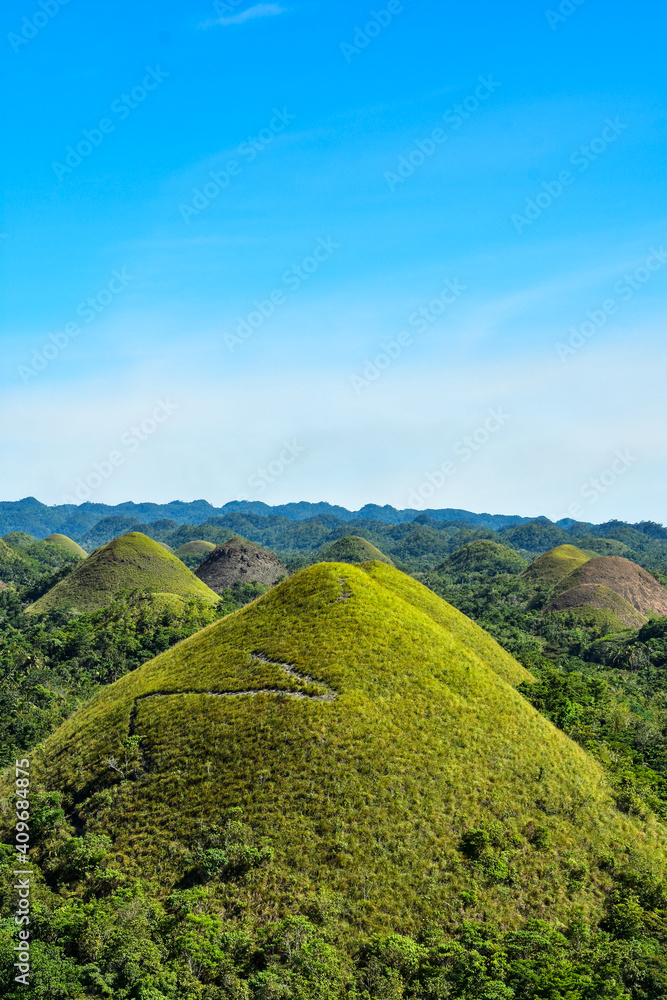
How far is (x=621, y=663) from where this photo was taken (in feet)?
279

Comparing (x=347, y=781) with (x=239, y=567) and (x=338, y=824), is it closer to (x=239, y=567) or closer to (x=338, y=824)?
(x=338, y=824)

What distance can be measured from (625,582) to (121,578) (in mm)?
96464

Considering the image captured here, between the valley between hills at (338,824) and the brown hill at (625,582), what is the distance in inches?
3018

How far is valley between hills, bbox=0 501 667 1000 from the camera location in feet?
68.5

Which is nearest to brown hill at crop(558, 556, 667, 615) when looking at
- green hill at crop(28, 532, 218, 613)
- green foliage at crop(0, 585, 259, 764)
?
green foliage at crop(0, 585, 259, 764)

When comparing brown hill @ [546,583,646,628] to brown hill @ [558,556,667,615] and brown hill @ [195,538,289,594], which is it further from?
brown hill @ [195,538,289,594]

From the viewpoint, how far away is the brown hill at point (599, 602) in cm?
11044

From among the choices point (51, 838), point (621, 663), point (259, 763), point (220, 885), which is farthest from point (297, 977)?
point (621, 663)

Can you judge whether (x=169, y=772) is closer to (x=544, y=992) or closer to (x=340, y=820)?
(x=340, y=820)

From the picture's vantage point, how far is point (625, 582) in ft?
400

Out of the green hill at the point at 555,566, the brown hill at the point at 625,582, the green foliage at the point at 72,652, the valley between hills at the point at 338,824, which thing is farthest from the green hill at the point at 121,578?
the green hill at the point at 555,566

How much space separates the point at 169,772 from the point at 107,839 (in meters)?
3.99

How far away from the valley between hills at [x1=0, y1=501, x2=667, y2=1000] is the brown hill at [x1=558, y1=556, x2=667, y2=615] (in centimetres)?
7667

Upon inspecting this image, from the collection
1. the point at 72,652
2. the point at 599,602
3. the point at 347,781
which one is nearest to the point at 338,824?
the point at 347,781
